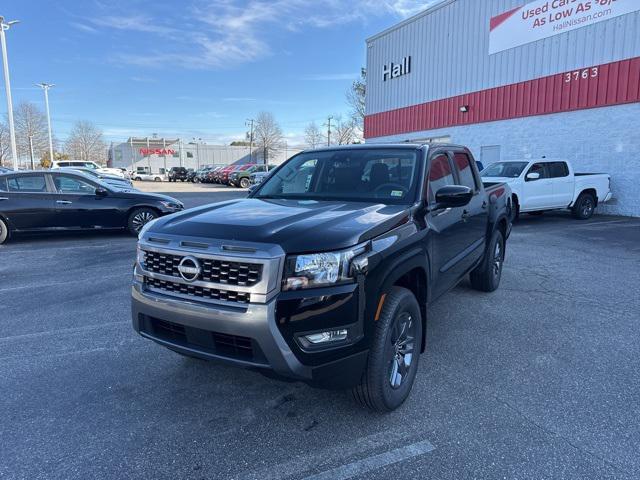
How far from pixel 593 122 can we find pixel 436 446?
1528 centimetres

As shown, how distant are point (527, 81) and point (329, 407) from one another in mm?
16947

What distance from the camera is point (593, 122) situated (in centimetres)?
1436

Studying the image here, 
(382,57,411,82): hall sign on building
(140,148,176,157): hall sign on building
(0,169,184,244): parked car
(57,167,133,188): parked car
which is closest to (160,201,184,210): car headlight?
(0,169,184,244): parked car

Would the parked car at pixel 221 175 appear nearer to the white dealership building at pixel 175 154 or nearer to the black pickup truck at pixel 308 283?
the black pickup truck at pixel 308 283

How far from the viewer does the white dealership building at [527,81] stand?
13641 millimetres

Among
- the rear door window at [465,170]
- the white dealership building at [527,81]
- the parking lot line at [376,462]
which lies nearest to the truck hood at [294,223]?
the parking lot line at [376,462]

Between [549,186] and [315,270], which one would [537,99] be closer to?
[549,186]

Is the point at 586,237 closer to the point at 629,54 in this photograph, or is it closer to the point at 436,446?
the point at 629,54

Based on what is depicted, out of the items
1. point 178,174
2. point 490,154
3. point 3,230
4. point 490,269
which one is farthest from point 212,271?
point 178,174

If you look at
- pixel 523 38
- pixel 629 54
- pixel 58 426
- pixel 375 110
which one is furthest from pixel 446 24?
pixel 58 426

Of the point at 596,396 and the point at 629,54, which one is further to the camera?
the point at 629,54

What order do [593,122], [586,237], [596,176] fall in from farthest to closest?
1. [593,122]
2. [596,176]
3. [586,237]

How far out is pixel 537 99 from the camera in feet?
52.4

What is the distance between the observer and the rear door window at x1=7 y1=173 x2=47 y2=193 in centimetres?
905
